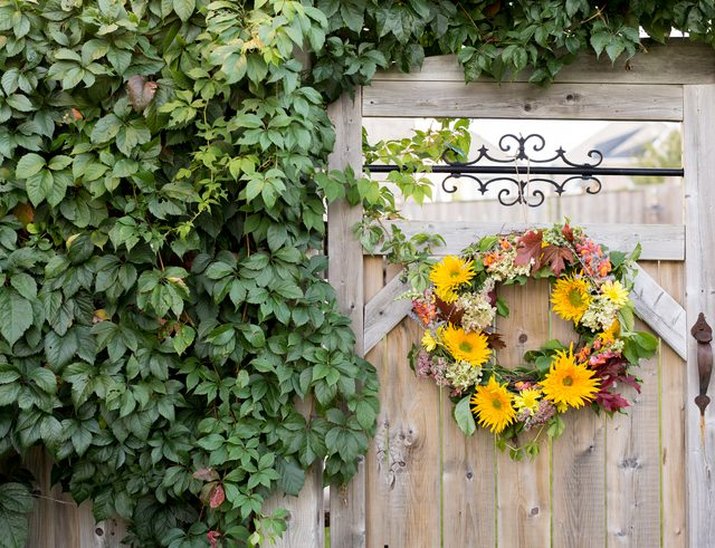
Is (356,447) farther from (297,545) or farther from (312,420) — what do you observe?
(297,545)

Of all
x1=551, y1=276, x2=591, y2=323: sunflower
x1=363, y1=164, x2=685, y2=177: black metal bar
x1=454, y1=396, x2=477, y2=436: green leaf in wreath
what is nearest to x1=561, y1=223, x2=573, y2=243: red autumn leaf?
x1=551, y1=276, x2=591, y2=323: sunflower

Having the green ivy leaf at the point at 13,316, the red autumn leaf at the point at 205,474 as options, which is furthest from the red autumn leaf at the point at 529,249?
the green ivy leaf at the point at 13,316

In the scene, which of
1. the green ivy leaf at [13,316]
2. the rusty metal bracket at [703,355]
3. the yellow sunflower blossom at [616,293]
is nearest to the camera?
the green ivy leaf at [13,316]

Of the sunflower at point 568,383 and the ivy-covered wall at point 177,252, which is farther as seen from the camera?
the sunflower at point 568,383

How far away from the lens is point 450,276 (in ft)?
8.18

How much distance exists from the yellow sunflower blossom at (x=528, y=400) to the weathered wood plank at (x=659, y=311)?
445 millimetres

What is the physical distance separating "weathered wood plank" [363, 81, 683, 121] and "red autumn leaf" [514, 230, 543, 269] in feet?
1.37

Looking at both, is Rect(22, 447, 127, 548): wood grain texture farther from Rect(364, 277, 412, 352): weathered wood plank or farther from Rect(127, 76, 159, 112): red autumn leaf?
Rect(127, 76, 159, 112): red autumn leaf

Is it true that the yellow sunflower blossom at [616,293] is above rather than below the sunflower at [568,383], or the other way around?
above

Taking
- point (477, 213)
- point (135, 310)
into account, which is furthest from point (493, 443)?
point (477, 213)

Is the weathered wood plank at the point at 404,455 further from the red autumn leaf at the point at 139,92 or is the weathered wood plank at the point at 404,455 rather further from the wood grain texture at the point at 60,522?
the red autumn leaf at the point at 139,92

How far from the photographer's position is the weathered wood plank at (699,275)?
2.59 m

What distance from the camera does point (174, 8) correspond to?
89.5 inches

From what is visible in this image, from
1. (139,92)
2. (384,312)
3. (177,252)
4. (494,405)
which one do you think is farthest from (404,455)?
(139,92)
